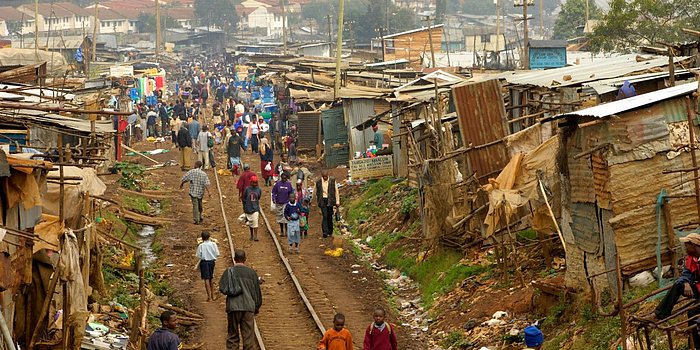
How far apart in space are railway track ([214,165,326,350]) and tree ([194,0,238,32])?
111 metres

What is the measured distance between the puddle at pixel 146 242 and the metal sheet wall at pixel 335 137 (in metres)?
8.49

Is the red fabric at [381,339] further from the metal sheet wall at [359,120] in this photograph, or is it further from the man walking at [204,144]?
the man walking at [204,144]

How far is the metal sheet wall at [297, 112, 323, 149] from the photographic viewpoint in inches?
1369

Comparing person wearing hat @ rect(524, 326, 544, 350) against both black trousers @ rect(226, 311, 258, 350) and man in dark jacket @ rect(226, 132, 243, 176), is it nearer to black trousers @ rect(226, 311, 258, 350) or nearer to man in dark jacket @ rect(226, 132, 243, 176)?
black trousers @ rect(226, 311, 258, 350)

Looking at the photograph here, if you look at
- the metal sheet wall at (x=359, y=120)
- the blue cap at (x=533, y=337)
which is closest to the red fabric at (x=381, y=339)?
the blue cap at (x=533, y=337)

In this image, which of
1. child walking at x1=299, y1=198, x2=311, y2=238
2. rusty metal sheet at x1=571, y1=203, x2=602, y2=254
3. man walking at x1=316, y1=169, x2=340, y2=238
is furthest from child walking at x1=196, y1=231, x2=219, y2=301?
rusty metal sheet at x1=571, y1=203, x2=602, y2=254

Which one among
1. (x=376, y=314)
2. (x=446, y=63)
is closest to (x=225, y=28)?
(x=446, y=63)

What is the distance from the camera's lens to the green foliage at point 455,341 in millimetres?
14570

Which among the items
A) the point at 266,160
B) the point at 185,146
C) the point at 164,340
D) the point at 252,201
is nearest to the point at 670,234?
the point at 164,340

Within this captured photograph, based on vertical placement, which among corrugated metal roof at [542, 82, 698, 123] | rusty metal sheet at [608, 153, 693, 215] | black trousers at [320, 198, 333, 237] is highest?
corrugated metal roof at [542, 82, 698, 123]

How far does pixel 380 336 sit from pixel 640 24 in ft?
111

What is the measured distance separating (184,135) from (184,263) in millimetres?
10189

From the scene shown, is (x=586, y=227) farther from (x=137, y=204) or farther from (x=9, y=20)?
(x=9, y=20)

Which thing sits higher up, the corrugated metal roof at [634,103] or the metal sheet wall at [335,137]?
the corrugated metal roof at [634,103]
